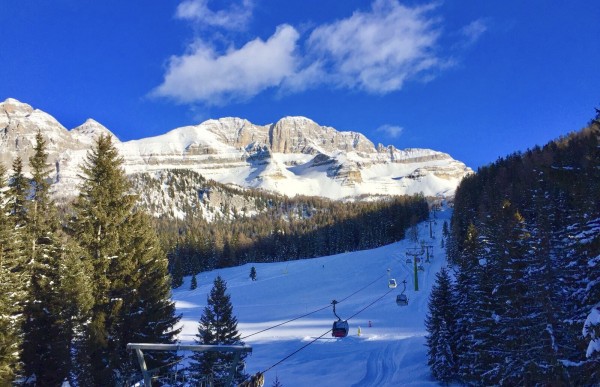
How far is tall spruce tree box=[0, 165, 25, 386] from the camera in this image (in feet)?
46.4

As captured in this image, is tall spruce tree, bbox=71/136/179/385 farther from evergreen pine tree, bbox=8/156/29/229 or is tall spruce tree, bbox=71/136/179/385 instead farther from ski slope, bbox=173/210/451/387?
ski slope, bbox=173/210/451/387

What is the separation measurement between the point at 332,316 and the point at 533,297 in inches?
1492

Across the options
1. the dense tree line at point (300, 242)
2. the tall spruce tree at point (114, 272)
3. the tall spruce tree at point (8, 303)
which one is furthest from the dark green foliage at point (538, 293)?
the dense tree line at point (300, 242)

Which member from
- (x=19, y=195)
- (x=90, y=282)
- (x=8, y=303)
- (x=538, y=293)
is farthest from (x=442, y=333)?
(x=19, y=195)

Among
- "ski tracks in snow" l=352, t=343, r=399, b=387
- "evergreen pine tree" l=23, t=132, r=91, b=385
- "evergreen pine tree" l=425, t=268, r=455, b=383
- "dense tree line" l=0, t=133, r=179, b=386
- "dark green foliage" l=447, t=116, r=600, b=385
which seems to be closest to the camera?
"dark green foliage" l=447, t=116, r=600, b=385

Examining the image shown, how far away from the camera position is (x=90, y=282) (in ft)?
54.3

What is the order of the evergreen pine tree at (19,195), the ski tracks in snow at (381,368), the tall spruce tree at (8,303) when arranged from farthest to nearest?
the ski tracks in snow at (381,368)
the evergreen pine tree at (19,195)
the tall spruce tree at (8,303)

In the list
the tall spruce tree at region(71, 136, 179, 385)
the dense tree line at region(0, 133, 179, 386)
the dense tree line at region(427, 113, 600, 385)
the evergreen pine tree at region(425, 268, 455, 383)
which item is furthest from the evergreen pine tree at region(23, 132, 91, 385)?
the evergreen pine tree at region(425, 268, 455, 383)

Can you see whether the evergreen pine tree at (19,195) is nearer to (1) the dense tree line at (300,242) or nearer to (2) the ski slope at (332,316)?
(2) the ski slope at (332,316)

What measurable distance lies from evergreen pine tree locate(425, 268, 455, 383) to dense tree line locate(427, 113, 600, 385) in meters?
0.06

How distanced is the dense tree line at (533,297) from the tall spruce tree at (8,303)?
637 inches

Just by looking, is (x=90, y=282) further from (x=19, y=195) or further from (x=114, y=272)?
(x=19, y=195)

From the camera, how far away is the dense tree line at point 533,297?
10.1 m

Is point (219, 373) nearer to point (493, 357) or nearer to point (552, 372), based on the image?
point (493, 357)
